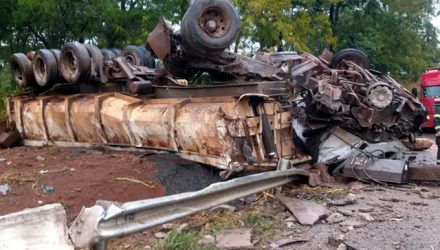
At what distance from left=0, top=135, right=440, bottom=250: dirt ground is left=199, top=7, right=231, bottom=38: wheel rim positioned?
172 centimetres

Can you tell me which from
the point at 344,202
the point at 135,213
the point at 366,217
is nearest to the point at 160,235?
the point at 135,213

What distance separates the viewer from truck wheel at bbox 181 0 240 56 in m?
6.92

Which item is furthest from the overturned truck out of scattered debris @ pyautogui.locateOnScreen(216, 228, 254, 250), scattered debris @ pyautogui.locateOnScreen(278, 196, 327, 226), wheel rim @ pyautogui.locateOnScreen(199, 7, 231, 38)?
scattered debris @ pyautogui.locateOnScreen(216, 228, 254, 250)

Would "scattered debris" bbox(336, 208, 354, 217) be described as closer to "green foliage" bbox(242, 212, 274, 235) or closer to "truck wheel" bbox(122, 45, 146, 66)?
"green foliage" bbox(242, 212, 274, 235)

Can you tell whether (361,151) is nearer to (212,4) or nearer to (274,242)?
(212,4)

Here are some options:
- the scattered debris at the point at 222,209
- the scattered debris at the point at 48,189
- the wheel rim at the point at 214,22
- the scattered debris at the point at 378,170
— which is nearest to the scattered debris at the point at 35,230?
the scattered debris at the point at 222,209

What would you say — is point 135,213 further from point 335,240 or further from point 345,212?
point 345,212

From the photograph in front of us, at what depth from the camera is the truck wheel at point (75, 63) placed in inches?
326

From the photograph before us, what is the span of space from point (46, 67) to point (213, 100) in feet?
11.8

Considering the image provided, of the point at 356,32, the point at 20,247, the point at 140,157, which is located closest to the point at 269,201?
the point at 140,157

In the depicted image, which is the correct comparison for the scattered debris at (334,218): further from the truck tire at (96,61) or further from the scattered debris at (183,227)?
the truck tire at (96,61)

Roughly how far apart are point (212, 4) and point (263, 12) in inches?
445

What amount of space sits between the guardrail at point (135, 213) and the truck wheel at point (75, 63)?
4.36m

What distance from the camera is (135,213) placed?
3.51m
